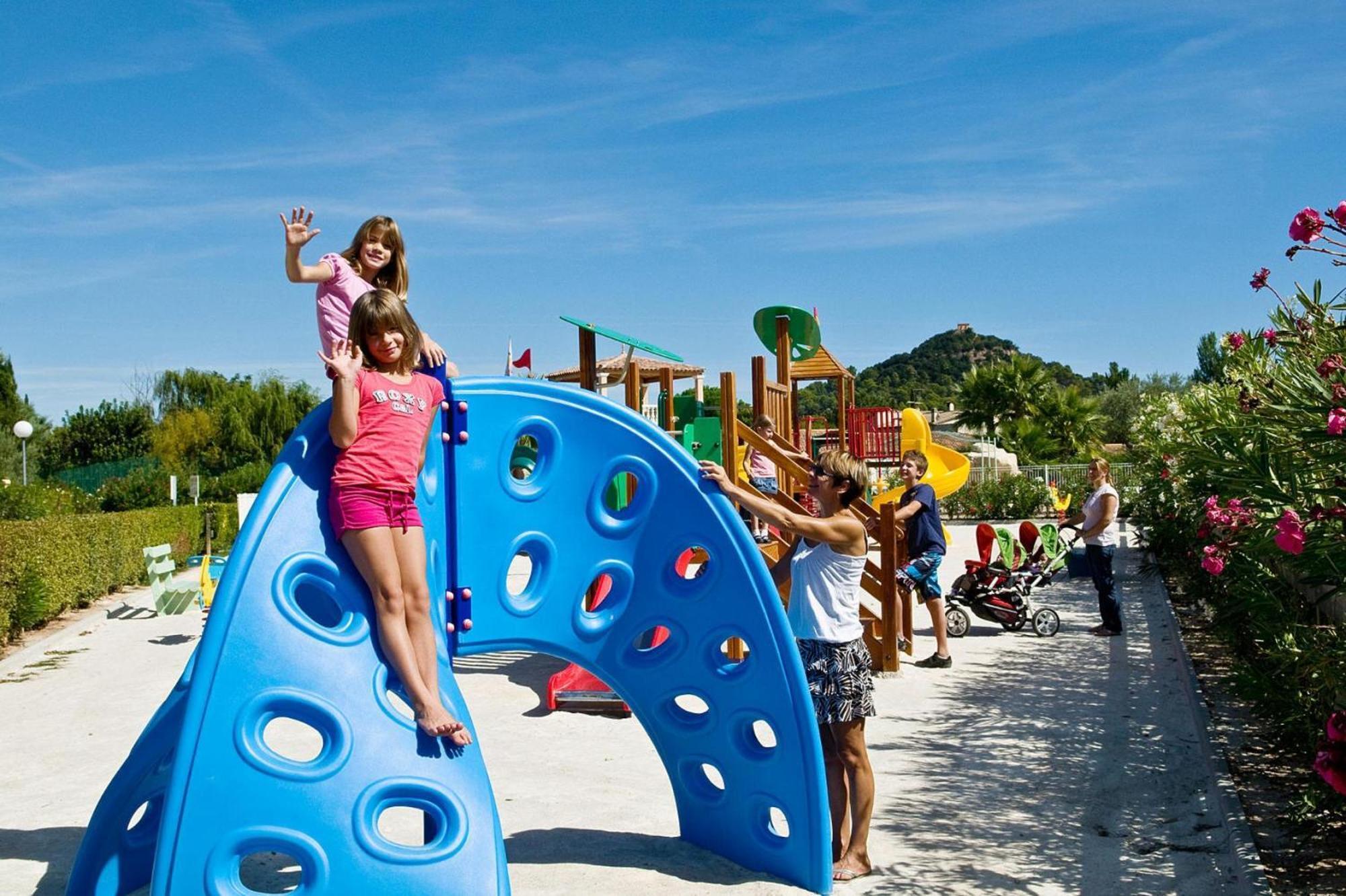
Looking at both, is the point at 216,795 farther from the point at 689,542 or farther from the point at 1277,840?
the point at 1277,840

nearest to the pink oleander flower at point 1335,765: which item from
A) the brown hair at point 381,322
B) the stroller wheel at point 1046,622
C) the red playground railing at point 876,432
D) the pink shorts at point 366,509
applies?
the pink shorts at point 366,509

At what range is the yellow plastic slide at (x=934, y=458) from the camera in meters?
15.4

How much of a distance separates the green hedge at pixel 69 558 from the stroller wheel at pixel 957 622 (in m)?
9.51

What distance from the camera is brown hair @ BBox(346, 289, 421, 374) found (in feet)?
13.3

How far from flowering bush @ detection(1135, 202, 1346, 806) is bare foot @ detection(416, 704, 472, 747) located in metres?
2.59

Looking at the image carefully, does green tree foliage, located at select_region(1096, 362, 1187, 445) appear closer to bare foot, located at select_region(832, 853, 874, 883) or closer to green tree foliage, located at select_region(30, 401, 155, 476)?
green tree foliage, located at select_region(30, 401, 155, 476)

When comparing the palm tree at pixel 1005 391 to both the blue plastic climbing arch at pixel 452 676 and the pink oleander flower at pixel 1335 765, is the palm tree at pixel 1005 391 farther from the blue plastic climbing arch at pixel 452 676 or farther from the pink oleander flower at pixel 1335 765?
the pink oleander flower at pixel 1335 765

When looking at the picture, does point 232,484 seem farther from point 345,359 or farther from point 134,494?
point 345,359

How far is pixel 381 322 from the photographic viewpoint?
160 inches

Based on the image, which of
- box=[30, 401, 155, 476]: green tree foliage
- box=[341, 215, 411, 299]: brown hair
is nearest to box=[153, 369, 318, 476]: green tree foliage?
box=[30, 401, 155, 476]: green tree foliage

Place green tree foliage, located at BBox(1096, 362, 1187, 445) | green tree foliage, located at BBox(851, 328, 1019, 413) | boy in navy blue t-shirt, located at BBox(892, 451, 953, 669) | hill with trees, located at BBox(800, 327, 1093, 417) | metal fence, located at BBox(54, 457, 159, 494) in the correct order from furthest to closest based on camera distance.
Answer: green tree foliage, located at BBox(851, 328, 1019, 413) < hill with trees, located at BBox(800, 327, 1093, 417) < green tree foliage, located at BBox(1096, 362, 1187, 445) < metal fence, located at BBox(54, 457, 159, 494) < boy in navy blue t-shirt, located at BBox(892, 451, 953, 669)

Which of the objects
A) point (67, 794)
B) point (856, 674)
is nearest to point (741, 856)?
point (856, 674)

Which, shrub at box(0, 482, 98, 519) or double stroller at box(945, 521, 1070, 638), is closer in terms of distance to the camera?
double stroller at box(945, 521, 1070, 638)

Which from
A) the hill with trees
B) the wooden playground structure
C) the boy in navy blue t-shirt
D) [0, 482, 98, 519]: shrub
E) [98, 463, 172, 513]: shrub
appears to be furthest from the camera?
the hill with trees
